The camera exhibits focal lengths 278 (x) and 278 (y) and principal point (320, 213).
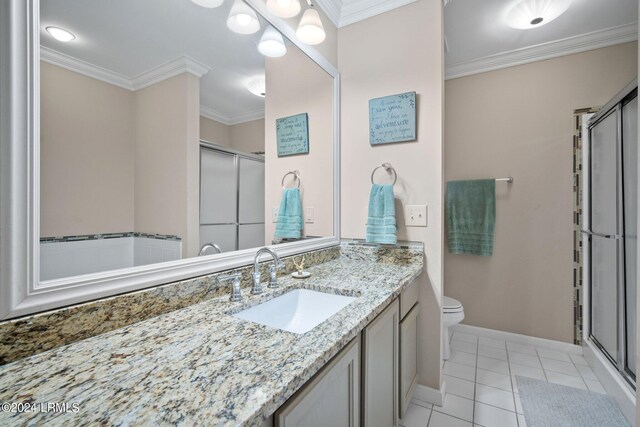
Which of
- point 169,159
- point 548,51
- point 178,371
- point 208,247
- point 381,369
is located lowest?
point 381,369

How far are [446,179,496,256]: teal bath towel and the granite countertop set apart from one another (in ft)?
6.06

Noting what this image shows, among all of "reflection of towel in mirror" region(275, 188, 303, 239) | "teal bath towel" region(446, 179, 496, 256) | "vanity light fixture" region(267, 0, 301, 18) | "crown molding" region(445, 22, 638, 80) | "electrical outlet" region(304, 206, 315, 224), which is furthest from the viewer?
"teal bath towel" region(446, 179, 496, 256)

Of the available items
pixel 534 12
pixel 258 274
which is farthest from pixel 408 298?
pixel 534 12

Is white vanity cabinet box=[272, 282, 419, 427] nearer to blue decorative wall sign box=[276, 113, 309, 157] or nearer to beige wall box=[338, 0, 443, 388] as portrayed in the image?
beige wall box=[338, 0, 443, 388]

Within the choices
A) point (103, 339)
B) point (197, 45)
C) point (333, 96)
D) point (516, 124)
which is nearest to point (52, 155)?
point (103, 339)

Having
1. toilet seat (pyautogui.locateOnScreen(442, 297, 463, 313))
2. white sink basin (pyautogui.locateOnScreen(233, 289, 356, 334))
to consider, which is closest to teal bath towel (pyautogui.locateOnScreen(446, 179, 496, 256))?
toilet seat (pyautogui.locateOnScreen(442, 297, 463, 313))

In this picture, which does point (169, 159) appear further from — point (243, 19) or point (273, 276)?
point (243, 19)

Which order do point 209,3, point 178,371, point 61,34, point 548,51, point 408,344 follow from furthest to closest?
point 548,51
point 408,344
point 209,3
point 61,34
point 178,371

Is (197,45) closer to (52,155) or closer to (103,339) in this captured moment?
(52,155)

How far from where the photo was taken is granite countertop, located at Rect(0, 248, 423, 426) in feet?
1.52

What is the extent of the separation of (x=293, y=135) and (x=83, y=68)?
1.00m

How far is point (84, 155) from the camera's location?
2.55 ft

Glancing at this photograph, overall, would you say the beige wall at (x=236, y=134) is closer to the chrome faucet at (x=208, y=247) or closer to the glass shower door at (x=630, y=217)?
the chrome faucet at (x=208, y=247)

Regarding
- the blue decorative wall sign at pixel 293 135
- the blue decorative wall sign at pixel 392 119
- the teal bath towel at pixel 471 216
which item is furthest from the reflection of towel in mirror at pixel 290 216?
the teal bath towel at pixel 471 216
